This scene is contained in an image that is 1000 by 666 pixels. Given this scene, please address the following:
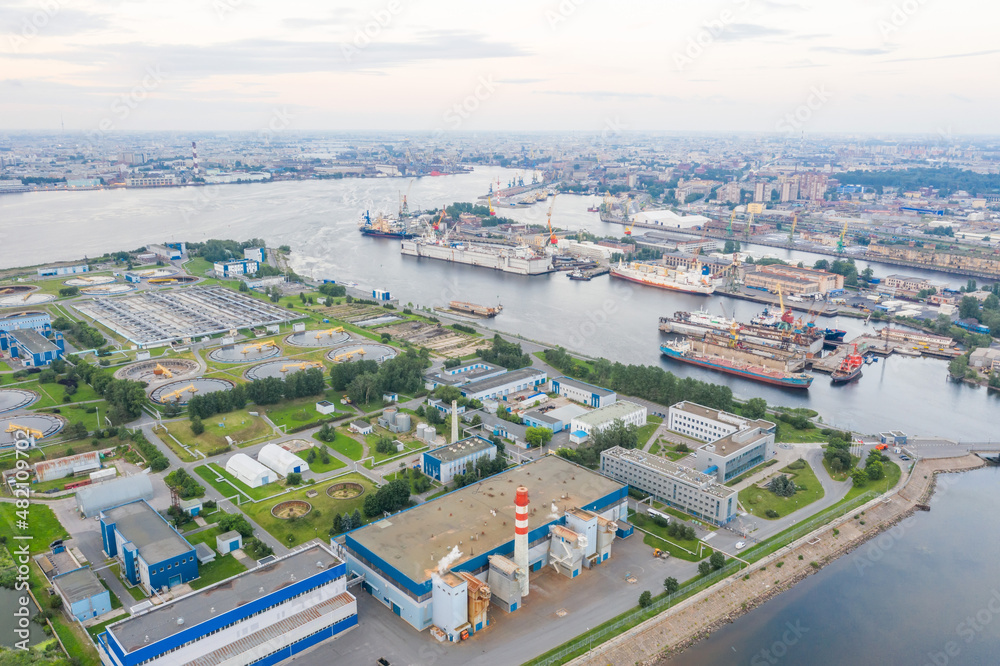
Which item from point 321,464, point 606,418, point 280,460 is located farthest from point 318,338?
point 606,418

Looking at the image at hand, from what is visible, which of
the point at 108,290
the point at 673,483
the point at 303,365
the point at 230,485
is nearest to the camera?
the point at 673,483

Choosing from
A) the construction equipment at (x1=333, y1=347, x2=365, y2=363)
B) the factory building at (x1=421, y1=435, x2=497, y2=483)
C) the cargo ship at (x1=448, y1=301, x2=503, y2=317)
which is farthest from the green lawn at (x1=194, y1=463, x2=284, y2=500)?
the cargo ship at (x1=448, y1=301, x2=503, y2=317)

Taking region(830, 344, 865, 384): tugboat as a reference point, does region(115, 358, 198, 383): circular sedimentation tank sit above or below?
above

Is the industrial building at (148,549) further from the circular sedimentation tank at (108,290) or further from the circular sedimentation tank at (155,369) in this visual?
the circular sedimentation tank at (108,290)

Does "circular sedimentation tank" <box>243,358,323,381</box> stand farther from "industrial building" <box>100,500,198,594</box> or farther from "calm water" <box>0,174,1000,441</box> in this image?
"calm water" <box>0,174,1000,441</box>

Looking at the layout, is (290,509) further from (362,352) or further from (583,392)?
(362,352)

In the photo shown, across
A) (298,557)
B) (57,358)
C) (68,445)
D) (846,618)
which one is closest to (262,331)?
(57,358)
